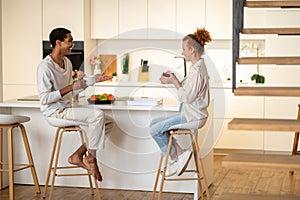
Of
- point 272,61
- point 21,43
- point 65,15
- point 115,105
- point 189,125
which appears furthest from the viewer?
point 21,43

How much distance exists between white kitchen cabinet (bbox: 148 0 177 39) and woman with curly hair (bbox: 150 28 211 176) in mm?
2663

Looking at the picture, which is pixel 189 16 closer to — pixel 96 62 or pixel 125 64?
pixel 125 64

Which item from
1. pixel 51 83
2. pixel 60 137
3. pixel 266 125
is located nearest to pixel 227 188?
pixel 60 137

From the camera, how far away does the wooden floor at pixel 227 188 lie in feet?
19.4

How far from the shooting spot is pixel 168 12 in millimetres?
8234

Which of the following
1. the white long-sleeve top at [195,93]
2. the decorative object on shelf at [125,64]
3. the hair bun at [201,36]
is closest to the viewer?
the white long-sleeve top at [195,93]

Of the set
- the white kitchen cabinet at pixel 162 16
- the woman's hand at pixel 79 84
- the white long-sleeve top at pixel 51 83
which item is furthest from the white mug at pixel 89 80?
the white kitchen cabinet at pixel 162 16

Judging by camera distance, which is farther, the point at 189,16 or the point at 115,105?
the point at 189,16

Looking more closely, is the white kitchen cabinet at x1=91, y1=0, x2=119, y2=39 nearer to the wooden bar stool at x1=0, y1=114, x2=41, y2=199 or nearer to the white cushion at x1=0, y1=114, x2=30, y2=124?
the wooden bar stool at x1=0, y1=114, x2=41, y2=199

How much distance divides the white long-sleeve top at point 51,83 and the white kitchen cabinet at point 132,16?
2.61m

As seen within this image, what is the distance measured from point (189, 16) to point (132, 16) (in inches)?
27.4

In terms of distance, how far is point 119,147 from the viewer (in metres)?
6.10

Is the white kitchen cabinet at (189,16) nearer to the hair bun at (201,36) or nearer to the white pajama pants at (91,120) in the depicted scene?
the hair bun at (201,36)

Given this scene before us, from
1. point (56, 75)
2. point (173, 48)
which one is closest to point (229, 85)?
point (173, 48)
